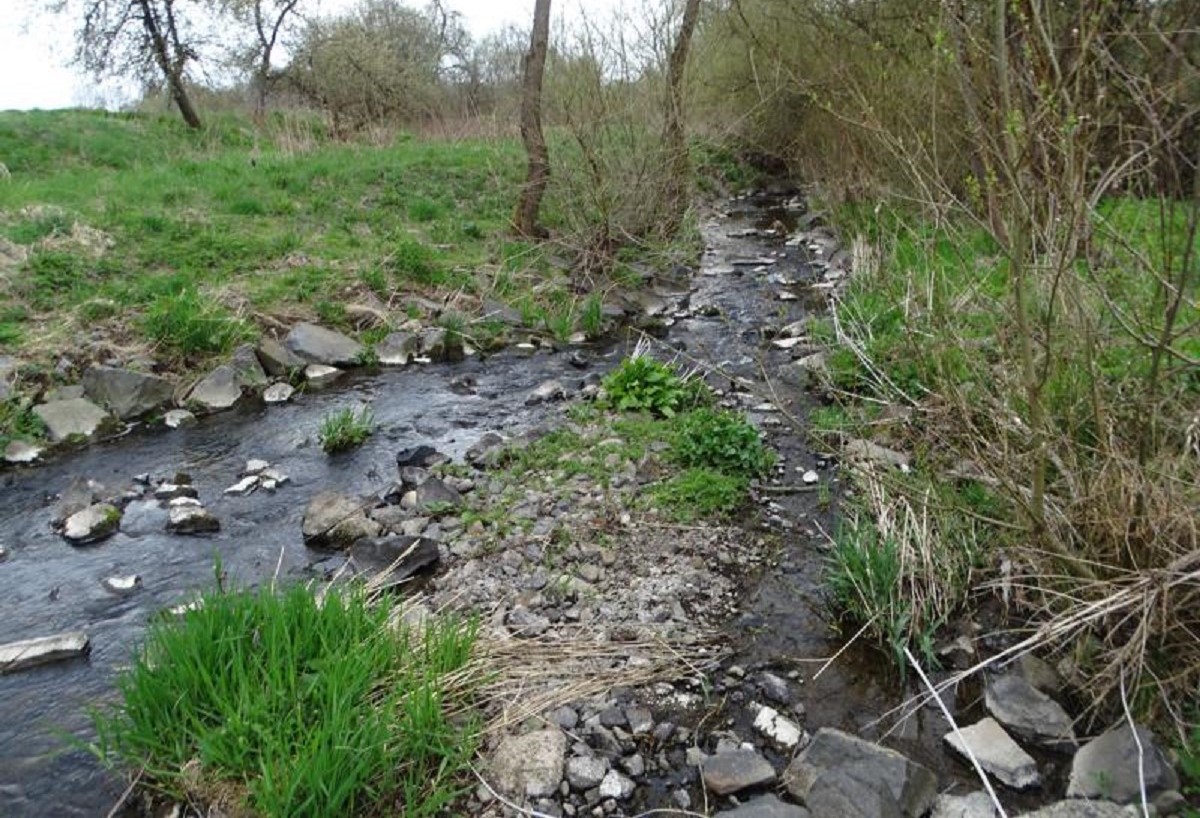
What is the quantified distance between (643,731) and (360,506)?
8.07 ft

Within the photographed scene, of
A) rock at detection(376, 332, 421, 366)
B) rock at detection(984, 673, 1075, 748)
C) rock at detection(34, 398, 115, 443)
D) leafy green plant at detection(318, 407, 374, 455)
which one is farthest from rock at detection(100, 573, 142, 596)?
rock at detection(984, 673, 1075, 748)

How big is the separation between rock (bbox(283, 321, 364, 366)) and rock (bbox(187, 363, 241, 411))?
68cm

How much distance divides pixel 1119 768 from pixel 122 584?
14.7 ft

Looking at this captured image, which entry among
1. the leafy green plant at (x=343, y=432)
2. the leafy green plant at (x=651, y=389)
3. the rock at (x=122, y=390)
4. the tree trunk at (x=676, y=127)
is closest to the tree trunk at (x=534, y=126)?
the tree trunk at (x=676, y=127)

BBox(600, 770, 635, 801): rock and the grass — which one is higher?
the grass

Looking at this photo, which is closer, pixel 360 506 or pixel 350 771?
pixel 350 771

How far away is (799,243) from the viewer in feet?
40.1

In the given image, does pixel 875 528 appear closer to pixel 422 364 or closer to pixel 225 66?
pixel 422 364

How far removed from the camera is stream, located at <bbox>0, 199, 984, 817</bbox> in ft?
10.3

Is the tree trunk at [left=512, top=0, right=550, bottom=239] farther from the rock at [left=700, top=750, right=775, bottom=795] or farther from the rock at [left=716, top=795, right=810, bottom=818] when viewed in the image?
the rock at [left=716, top=795, right=810, bottom=818]

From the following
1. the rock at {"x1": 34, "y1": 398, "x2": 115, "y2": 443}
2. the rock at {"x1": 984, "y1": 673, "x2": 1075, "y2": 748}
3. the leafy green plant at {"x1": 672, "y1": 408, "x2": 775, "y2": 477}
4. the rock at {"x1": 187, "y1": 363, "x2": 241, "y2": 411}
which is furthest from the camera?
the rock at {"x1": 187, "y1": 363, "x2": 241, "y2": 411}

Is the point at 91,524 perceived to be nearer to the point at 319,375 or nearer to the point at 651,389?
the point at 319,375

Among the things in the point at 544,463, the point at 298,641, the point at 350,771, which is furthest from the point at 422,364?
the point at 350,771

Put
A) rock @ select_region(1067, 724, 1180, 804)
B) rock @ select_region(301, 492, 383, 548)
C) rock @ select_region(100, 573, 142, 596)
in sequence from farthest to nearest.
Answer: rock @ select_region(301, 492, 383, 548) → rock @ select_region(100, 573, 142, 596) → rock @ select_region(1067, 724, 1180, 804)
